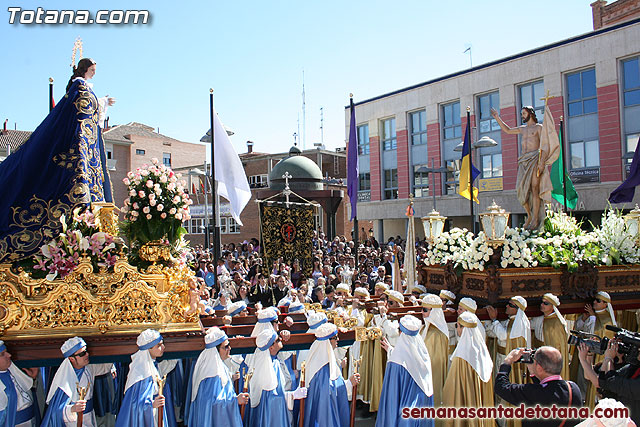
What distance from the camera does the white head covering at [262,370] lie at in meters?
5.89

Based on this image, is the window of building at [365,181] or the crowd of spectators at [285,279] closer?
the crowd of spectators at [285,279]

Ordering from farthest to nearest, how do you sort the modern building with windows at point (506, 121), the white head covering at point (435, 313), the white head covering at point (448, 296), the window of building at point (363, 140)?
the window of building at point (363, 140) < the modern building with windows at point (506, 121) < the white head covering at point (448, 296) < the white head covering at point (435, 313)

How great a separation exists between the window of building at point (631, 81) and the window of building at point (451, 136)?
8579 millimetres

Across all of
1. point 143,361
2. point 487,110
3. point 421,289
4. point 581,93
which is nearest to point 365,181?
point 487,110

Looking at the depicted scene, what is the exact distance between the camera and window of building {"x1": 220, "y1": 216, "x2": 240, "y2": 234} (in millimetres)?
38469

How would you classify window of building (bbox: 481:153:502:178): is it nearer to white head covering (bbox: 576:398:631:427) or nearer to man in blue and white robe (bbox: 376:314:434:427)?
man in blue and white robe (bbox: 376:314:434:427)

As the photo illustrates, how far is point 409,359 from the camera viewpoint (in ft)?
19.7

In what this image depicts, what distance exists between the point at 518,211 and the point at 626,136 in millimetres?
6146

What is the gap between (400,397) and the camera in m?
6.04

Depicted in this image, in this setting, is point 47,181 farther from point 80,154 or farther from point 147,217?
point 147,217

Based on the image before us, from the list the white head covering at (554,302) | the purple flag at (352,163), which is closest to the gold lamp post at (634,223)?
the white head covering at (554,302)

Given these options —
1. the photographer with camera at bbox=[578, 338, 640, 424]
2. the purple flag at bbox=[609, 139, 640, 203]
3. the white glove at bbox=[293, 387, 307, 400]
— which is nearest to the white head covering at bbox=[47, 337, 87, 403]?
the white glove at bbox=[293, 387, 307, 400]

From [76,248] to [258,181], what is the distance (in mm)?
33221

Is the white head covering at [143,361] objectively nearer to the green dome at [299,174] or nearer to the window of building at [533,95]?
the green dome at [299,174]
